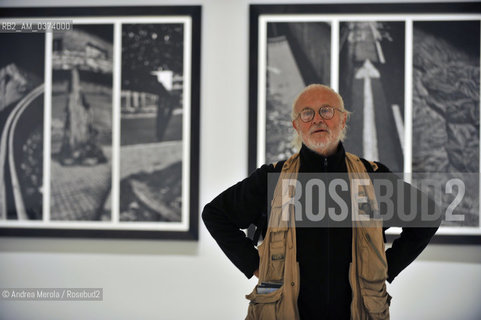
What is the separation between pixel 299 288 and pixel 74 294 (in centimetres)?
163

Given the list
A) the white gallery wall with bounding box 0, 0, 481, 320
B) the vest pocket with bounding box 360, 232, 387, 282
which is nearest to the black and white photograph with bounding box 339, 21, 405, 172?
the white gallery wall with bounding box 0, 0, 481, 320

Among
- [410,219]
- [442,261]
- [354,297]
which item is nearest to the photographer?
[354,297]

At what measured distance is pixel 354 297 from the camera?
4.43 feet

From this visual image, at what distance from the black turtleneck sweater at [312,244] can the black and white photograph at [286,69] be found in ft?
2.68

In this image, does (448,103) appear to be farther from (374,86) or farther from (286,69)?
(286,69)

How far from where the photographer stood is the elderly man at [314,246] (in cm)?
136

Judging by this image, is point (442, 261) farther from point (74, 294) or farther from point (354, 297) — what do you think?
point (74, 294)

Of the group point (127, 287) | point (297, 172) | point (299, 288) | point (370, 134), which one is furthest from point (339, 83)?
point (127, 287)

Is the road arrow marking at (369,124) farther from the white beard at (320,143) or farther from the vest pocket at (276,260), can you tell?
the vest pocket at (276,260)

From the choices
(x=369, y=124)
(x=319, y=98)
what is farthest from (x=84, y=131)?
(x=369, y=124)

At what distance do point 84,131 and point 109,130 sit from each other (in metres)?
0.15

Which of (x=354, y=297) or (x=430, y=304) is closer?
(x=354, y=297)

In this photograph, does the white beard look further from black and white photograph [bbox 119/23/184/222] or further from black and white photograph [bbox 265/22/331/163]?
black and white photograph [bbox 119/23/184/222]

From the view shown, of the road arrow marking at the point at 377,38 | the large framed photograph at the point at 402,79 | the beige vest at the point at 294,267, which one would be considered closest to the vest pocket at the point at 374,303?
the beige vest at the point at 294,267
